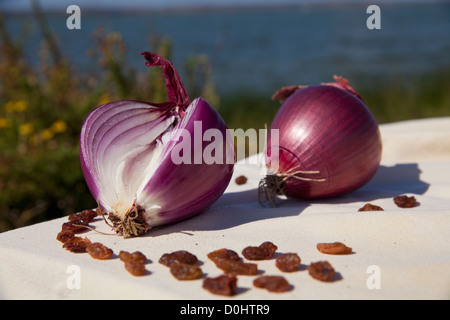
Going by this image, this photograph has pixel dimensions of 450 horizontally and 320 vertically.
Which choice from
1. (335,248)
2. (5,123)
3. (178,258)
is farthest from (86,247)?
(5,123)

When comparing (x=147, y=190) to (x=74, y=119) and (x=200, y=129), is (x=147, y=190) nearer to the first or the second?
(x=200, y=129)

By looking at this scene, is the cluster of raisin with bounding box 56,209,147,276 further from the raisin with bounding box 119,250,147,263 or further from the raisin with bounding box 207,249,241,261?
the raisin with bounding box 207,249,241,261

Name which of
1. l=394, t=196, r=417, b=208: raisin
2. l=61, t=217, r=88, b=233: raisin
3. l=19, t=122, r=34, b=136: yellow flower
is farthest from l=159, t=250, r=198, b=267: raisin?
l=19, t=122, r=34, b=136: yellow flower

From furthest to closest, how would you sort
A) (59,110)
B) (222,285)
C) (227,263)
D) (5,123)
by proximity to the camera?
1. (59,110)
2. (5,123)
3. (227,263)
4. (222,285)

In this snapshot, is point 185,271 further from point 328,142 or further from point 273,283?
point 328,142

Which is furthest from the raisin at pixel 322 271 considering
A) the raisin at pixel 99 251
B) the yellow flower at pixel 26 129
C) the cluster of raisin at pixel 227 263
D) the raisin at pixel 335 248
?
the yellow flower at pixel 26 129

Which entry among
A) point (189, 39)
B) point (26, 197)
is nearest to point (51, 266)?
point (26, 197)
